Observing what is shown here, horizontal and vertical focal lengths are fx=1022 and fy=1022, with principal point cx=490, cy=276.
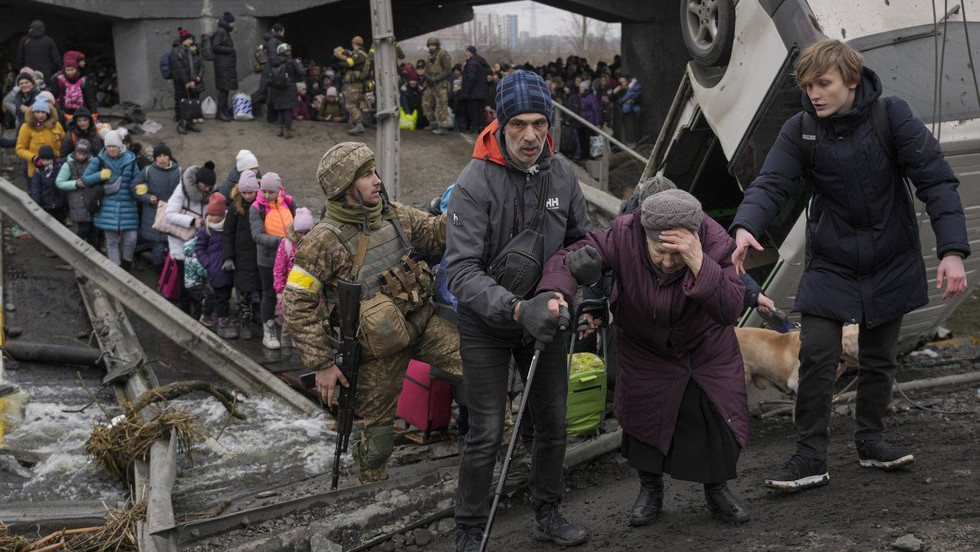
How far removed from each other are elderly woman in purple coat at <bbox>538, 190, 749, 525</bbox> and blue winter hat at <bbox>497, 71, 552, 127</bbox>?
0.60m

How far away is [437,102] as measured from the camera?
715 inches

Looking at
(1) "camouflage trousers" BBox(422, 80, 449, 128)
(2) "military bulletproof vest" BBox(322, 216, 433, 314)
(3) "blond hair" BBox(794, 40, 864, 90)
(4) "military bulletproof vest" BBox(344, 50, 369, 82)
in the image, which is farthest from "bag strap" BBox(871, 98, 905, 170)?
(1) "camouflage trousers" BBox(422, 80, 449, 128)

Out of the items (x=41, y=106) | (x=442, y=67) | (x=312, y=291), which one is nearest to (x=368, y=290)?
(x=312, y=291)

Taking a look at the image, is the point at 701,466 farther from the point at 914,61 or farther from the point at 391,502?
the point at 914,61

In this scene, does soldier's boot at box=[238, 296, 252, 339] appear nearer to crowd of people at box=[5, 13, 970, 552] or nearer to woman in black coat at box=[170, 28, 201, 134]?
crowd of people at box=[5, 13, 970, 552]

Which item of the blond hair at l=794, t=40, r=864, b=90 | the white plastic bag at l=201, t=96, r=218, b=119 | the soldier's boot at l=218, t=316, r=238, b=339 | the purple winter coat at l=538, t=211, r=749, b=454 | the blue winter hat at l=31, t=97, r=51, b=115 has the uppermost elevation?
the blond hair at l=794, t=40, r=864, b=90

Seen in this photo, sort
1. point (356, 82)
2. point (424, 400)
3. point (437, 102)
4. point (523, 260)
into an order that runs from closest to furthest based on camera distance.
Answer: point (523, 260) < point (424, 400) < point (356, 82) < point (437, 102)

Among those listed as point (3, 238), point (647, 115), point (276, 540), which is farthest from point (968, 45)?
point (647, 115)

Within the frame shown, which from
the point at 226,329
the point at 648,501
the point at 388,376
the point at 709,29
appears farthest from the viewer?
the point at 226,329

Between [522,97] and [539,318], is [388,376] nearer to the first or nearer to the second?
[539,318]

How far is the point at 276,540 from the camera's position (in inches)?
198

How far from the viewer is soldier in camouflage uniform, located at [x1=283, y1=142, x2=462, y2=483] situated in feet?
17.3

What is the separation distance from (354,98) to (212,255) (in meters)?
8.08

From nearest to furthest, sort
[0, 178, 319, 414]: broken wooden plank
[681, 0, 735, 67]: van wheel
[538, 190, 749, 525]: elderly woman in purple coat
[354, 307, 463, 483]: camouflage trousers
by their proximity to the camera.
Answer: [538, 190, 749, 525]: elderly woman in purple coat → [354, 307, 463, 483]: camouflage trousers → [681, 0, 735, 67]: van wheel → [0, 178, 319, 414]: broken wooden plank
